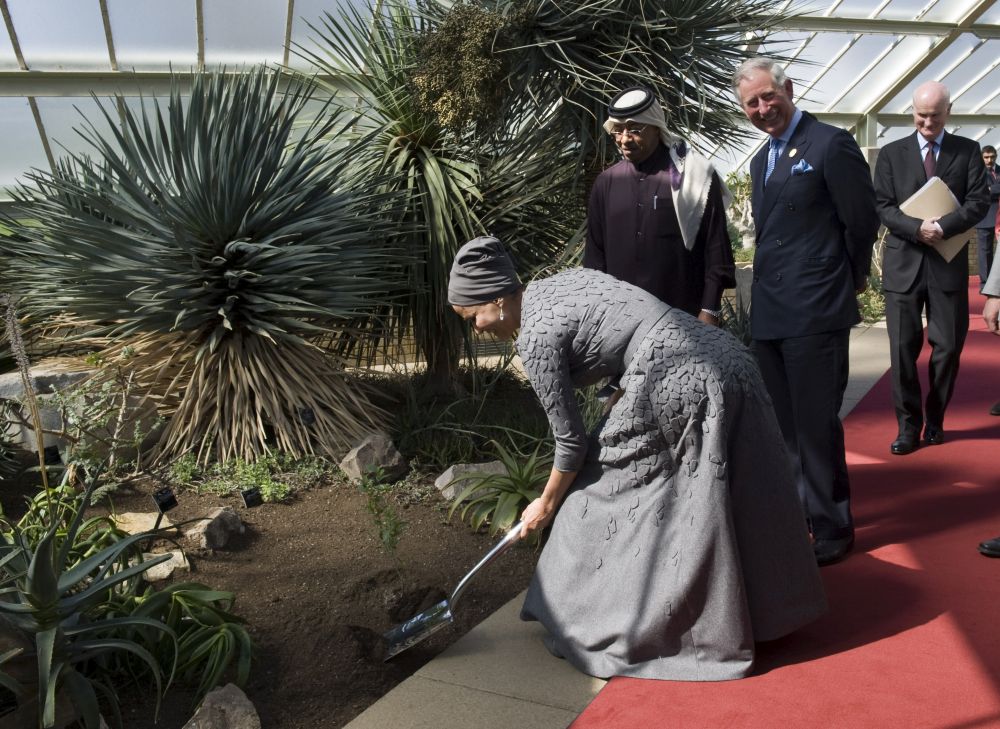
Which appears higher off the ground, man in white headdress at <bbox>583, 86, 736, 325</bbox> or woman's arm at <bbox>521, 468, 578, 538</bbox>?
man in white headdress at <bbox>583, 86, 736, 325</bbox>

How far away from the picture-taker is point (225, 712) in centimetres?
271

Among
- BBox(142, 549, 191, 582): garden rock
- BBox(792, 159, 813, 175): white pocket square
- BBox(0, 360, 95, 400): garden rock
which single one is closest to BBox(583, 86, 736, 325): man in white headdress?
BBox(792, 159, 813, 175): white pocket square

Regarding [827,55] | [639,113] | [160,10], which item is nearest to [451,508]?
[639,113]

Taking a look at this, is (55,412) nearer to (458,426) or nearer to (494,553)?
(458,426)

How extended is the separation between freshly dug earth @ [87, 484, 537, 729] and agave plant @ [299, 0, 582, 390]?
59.3 inches

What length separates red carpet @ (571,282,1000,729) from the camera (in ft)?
8.79

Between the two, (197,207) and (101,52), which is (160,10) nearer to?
(101,52)

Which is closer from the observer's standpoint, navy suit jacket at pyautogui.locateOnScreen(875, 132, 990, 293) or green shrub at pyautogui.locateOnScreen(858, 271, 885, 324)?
navy suit jacket at pyautogui.locateOnScreen(875, 132, 990, 293)

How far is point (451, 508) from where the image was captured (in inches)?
176

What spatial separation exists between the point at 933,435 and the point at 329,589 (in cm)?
329

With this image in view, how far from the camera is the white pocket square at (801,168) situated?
3.67 metres

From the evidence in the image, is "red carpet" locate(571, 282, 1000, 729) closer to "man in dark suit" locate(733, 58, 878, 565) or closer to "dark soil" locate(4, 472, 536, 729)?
"man in dark suit" locate(733, 58, 878, 565)

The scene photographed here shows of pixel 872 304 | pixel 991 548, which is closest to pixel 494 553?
pixel 991 548

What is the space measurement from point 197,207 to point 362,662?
2682 mm
